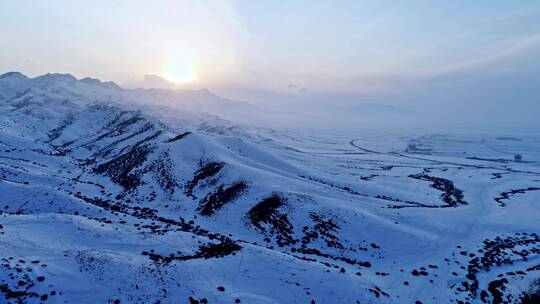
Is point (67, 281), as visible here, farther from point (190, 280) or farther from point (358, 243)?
point (358, 243)

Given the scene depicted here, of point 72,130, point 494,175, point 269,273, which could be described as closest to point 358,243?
point 269,273

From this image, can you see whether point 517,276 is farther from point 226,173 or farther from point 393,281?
point 226,173

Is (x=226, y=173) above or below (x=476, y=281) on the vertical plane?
above

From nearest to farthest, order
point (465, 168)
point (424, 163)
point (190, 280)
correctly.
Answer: point (190, 280) < point (465, 168) < point (424, 163)

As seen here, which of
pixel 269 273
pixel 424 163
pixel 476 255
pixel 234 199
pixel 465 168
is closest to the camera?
pixel 269 273

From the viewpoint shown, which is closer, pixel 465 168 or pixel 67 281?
pixel 67 281

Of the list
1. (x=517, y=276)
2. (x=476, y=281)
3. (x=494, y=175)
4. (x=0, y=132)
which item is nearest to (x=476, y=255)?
(x=517, y=276)
